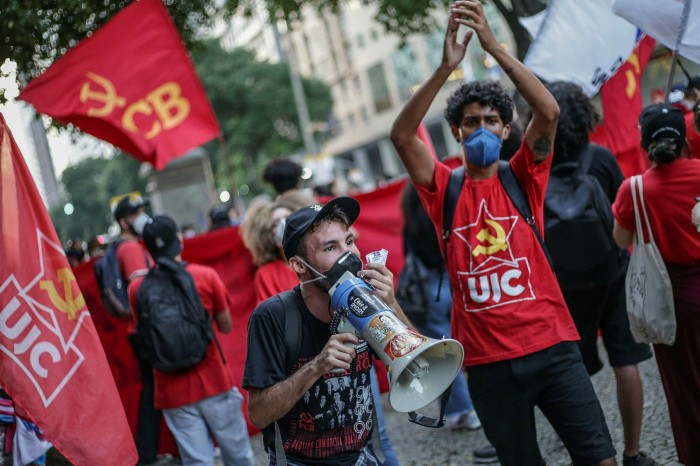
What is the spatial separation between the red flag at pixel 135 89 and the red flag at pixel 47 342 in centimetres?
258

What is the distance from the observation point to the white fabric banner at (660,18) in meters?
3.80

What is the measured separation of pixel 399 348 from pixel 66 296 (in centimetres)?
161

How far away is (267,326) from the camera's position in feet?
8.46

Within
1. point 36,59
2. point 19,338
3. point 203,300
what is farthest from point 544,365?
point 36,59

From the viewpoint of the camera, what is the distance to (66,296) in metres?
3.06

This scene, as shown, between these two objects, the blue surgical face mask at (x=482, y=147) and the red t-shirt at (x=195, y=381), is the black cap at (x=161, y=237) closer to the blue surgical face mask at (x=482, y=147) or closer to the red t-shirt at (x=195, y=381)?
the red t-shirt at (x=195, y=381)

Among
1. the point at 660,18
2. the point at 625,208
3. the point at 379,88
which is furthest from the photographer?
the point at 379,88

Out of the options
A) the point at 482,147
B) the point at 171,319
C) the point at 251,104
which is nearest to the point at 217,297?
the point at 171,319

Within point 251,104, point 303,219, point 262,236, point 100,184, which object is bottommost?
point 100,184

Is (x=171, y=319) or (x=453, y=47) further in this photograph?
(x=171, y=319)

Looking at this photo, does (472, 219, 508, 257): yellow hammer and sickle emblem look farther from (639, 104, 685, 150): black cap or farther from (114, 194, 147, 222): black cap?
(114, 194, 147, 222): black cap

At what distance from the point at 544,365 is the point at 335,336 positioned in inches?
46.2

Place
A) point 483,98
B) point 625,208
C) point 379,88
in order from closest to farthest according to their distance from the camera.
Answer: point 483,98 → point 625,208 → point 379,88

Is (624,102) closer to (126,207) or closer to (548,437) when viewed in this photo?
(548,437)
